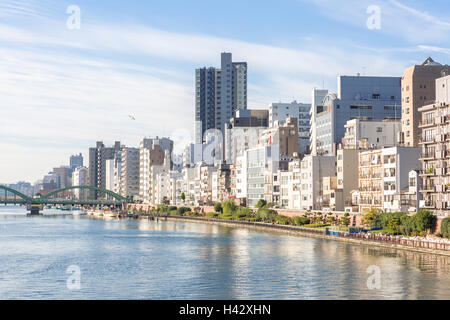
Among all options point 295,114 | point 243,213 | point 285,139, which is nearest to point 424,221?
point 243,213

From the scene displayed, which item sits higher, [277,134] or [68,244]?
[277,134]

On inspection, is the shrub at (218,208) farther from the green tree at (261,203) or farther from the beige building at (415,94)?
the beige building at (415,94)

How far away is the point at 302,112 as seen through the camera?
598 ft

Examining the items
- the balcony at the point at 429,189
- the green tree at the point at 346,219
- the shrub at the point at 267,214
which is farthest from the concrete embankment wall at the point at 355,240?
the balcony at the point at 429,189

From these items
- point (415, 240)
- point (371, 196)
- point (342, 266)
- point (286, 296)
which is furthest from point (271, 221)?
point (286, 296)

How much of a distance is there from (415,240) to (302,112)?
105199 millimetres

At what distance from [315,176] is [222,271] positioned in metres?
62.0

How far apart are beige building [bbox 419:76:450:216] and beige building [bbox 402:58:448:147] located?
85.9ft

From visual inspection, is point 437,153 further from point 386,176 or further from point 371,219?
point 386,176

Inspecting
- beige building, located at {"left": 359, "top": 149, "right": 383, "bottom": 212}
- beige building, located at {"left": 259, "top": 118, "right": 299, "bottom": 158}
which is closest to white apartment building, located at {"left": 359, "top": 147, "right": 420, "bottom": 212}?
beige building, located at {"left": 359, "top": 149, "right": 383, "bottom": 212}

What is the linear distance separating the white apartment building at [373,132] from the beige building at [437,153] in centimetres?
3125

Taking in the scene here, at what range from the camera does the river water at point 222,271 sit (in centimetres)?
5447
